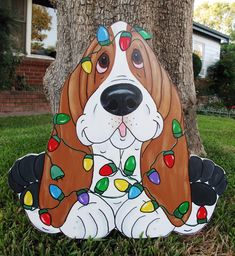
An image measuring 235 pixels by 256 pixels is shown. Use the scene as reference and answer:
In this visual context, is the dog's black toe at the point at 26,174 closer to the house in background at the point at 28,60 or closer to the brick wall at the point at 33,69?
the house in background at the point at 28,60

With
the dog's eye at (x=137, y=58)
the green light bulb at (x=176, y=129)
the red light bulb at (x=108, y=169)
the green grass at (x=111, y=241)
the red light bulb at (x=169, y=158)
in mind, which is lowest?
the green grass at (x=111, y=241)

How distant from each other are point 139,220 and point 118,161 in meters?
0.39

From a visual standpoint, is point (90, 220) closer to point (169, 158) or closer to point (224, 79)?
point (169, 158)

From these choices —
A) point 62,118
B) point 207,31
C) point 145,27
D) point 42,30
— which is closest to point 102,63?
point 62,118

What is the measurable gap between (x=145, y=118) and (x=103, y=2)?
3.51 ft

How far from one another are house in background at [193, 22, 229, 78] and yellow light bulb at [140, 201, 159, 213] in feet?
56.9

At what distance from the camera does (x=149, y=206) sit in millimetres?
2371

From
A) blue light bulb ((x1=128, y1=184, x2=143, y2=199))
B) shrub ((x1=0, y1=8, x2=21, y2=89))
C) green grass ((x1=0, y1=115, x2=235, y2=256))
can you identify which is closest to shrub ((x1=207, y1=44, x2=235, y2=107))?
shrub ((x1=0, y1=8, x2=21, y2=89))

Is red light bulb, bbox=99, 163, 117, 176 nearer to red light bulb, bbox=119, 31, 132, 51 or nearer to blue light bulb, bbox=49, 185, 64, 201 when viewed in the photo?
blue light bulb, bbox=49, 185, 64, 201

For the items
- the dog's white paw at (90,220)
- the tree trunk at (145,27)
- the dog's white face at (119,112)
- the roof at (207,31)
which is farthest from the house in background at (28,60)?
the roof at (207,31)

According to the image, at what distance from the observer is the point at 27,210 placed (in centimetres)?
241

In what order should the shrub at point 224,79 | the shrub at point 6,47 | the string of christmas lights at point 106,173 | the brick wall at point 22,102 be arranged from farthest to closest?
the shrub at point 224,79
the brick wall at point 22,102
the shrub at point 6,47
the string of christmas lights at point 106,173

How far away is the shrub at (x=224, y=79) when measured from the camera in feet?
54.3

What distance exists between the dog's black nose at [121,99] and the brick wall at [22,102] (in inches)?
285
